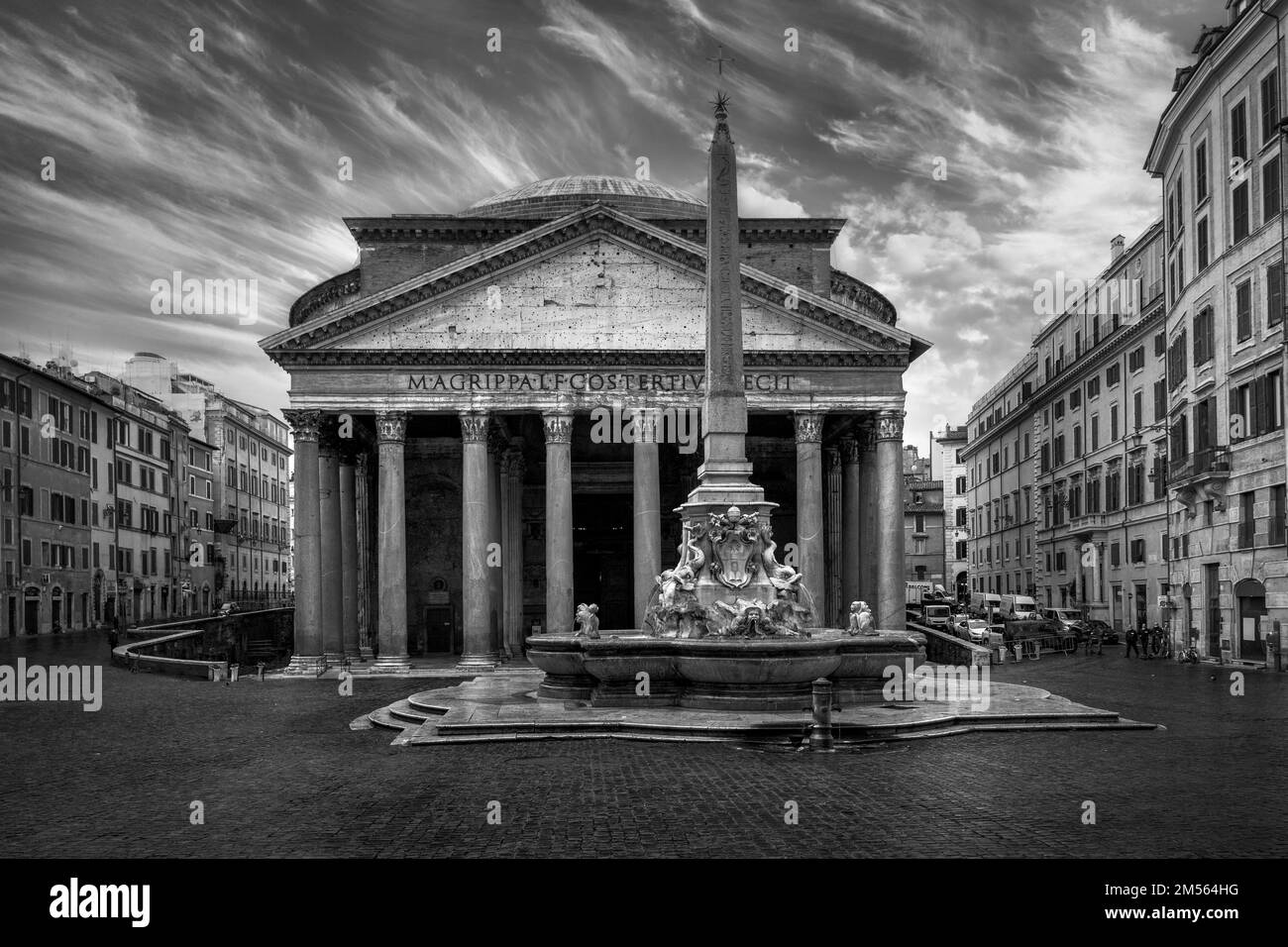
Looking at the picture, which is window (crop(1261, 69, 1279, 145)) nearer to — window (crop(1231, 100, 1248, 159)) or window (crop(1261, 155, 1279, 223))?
window (crop(1261, 155, 1279, 223))

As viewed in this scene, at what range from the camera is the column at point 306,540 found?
36.9m

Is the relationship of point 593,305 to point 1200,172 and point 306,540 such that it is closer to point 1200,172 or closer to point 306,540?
point 306,540

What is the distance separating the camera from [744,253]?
47.6m

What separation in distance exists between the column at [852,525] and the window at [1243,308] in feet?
45.8

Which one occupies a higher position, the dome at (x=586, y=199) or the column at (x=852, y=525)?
the dome at (x=586, y=199)

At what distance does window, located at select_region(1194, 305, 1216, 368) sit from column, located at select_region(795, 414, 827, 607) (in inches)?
439

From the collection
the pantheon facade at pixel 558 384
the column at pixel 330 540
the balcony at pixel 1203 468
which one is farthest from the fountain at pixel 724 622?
the column at pixel 330 540

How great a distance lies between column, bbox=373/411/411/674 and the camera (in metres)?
37.2

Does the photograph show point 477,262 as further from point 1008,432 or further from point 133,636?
point 1008,432

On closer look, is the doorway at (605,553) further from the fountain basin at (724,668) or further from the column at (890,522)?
the fountain basin at (724,668)

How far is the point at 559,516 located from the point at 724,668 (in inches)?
Result: 744

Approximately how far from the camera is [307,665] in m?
36.8

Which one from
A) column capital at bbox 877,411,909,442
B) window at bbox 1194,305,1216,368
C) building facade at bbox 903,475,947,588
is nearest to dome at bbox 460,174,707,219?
column capital at bbox 877,411,909,442

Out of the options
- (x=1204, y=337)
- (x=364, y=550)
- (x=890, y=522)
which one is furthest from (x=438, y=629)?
(x=1204, y=337)
